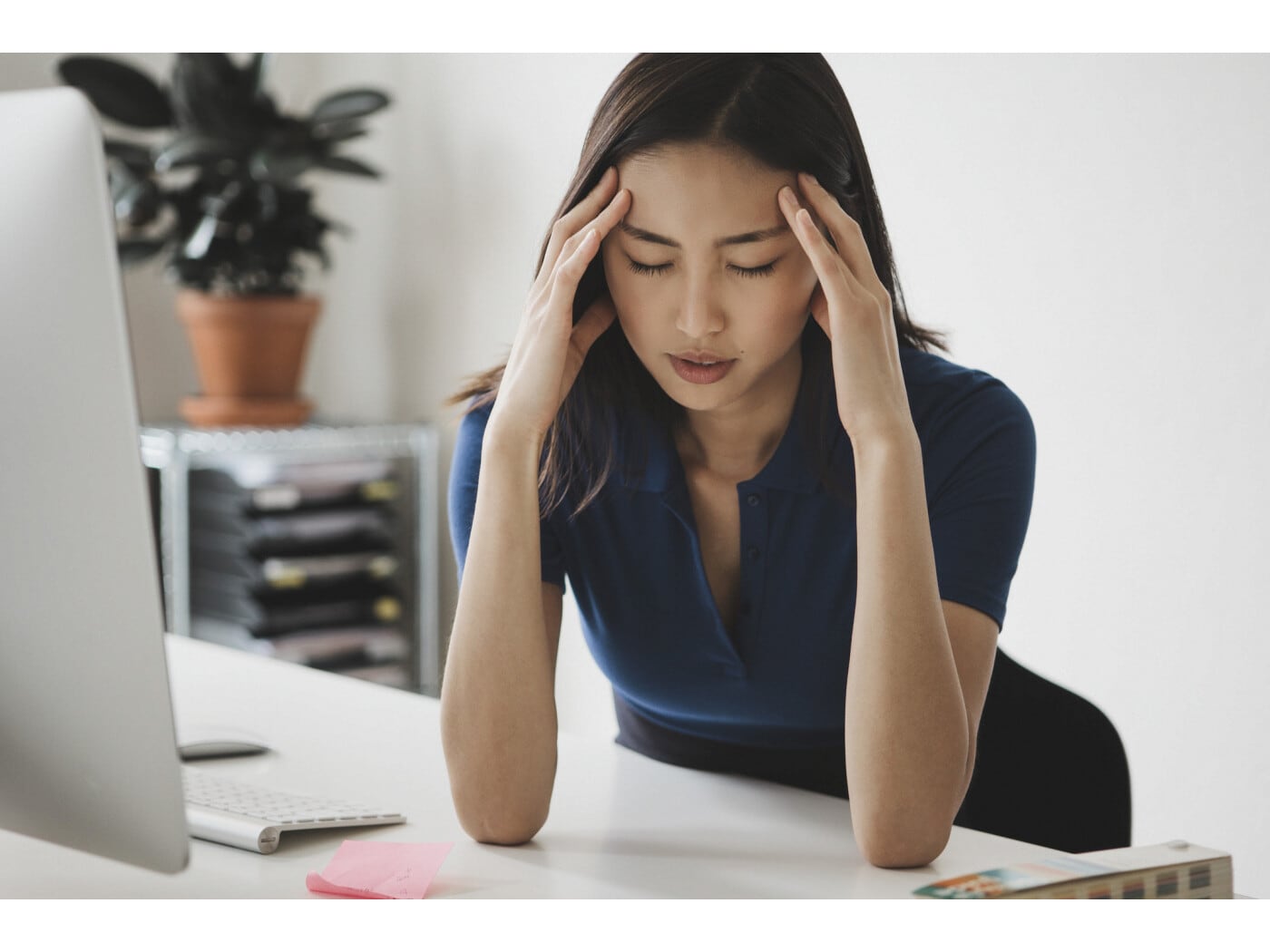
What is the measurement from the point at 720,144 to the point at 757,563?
0.37m

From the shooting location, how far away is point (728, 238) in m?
1.01

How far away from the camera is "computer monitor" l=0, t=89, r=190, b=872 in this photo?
0.65 m

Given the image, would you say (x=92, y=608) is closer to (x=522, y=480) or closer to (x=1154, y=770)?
(x=522, y=480)

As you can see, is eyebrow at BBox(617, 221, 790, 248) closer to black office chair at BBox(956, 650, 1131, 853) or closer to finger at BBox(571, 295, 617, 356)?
finger at BBox(571, 295, 617, 356)

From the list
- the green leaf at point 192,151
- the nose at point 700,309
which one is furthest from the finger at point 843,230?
the green leaf at point 192,151

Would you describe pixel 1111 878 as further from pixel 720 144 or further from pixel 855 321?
pixel 720 144

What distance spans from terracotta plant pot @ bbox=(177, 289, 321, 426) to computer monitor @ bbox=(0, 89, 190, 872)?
2.05m

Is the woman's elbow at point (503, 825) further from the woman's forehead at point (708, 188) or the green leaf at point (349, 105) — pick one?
the green leaf at point (349, 105)

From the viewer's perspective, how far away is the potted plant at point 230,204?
8.53 feet

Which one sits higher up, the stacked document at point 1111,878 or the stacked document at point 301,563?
the stacked document at point 1111,878

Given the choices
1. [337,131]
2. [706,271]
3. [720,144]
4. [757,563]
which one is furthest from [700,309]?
[337,131]

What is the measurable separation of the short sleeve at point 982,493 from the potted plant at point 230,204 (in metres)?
1.77

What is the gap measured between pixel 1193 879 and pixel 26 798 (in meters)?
0.77

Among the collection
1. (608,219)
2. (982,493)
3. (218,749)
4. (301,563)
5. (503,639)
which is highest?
(608,219)
